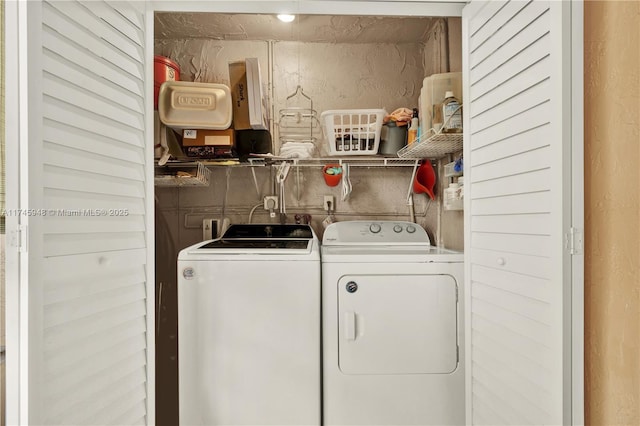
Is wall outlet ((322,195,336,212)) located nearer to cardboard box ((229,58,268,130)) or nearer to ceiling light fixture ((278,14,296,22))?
cardboard box ((229,58,268,130))

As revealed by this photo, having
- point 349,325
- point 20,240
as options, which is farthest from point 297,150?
point 20,240

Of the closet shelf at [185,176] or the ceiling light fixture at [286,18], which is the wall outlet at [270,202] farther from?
the ceiling light fixture at [286,18]

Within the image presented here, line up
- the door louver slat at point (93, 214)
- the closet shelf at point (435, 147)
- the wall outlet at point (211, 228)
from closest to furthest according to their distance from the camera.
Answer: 1. the door louver slat at point (93, 214)
2. the closet shelf at point (435, 147)
3. the wall outlet at point (211, 228)

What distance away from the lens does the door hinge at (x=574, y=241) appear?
105cm

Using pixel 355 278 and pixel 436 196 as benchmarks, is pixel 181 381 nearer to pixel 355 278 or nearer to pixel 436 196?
pixel 355 278

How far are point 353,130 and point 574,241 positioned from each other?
139 centimetres

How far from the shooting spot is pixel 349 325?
1.67 metres

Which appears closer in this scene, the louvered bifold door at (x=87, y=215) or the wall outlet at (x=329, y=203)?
the louvered bifold door at (x=87, y=215)

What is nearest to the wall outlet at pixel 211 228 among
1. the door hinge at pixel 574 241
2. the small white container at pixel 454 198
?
the small white container at pixel 454 198

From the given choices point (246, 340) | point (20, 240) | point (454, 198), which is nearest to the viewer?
point (20, 240)

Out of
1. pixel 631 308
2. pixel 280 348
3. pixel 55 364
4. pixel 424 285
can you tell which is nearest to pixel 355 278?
pixel 424 285

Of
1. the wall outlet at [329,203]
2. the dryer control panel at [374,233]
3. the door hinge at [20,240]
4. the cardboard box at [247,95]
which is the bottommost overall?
the dryer control panel at [374,233]

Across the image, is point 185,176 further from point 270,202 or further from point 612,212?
point 612,212

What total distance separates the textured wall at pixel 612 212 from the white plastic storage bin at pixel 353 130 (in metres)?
1.20
